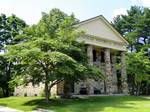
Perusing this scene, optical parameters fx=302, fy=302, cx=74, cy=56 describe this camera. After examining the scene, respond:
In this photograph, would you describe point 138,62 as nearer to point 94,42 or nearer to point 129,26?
point 94,42

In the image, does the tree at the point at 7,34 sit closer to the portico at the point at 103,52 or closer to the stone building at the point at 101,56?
the stone building at the point at 101,56

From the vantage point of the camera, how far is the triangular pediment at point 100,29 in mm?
35125

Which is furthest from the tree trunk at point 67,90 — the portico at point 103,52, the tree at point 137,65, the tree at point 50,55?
the tree at point 137,65

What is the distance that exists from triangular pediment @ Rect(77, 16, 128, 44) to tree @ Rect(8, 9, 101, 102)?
7626 mm

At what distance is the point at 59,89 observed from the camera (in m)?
32.0

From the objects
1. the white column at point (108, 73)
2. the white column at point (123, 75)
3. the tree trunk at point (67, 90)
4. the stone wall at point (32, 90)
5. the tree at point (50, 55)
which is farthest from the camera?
the white column at point (123, 75)

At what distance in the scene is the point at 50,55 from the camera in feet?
75.6

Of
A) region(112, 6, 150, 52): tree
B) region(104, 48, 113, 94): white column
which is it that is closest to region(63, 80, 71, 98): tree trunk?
region(104, 48, 113, 94): white column

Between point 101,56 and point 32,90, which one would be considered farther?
point 101,56

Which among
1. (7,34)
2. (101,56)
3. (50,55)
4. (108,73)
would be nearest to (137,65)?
(101,56)

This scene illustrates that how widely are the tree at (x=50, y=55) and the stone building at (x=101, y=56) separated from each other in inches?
260

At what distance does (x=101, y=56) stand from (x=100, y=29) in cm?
432

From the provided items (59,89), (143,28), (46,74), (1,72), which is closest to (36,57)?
(46,74)

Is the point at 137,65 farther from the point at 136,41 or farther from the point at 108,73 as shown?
the point at 136,41
